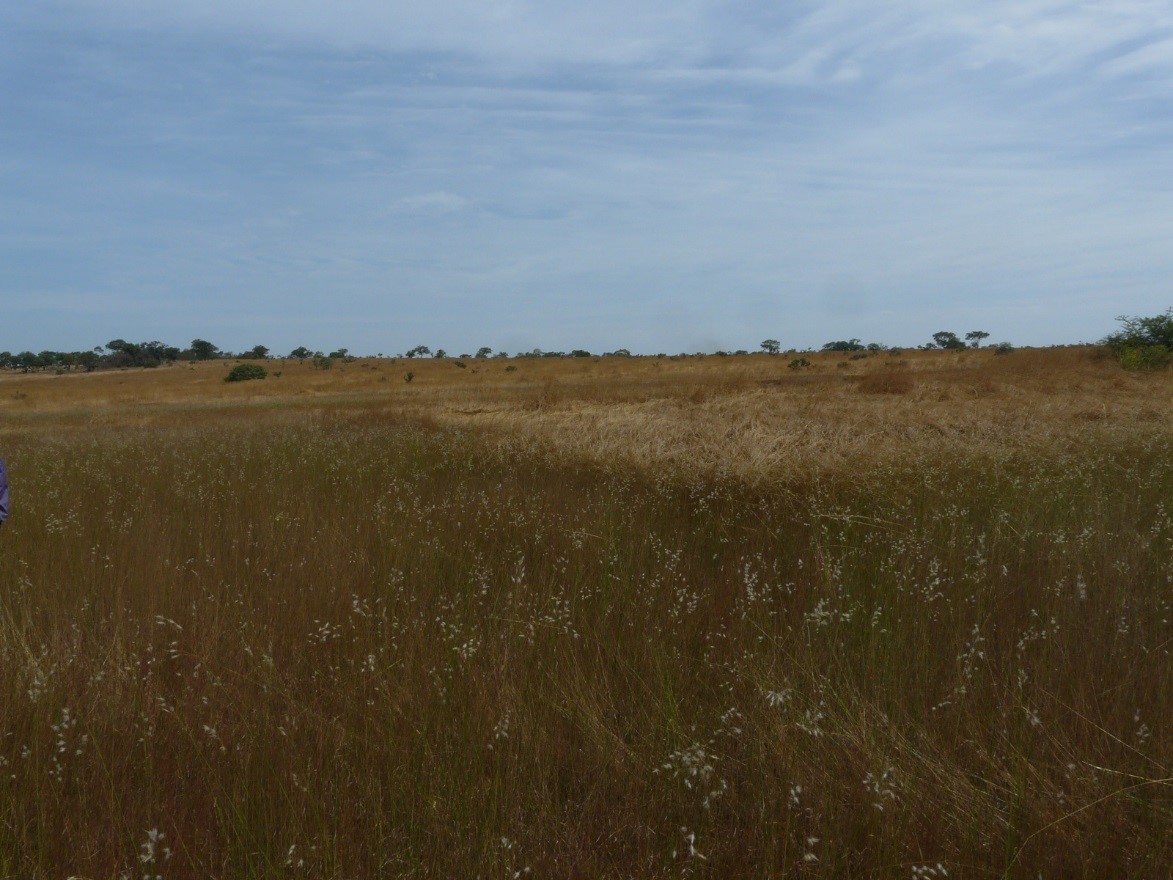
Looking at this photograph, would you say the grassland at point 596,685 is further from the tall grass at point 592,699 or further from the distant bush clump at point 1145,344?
the distant bush clump at point 1145,344

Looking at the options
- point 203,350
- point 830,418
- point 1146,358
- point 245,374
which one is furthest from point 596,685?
point 203,350

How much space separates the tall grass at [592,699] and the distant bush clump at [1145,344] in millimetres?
17983

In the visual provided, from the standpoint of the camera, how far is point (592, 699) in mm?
2906

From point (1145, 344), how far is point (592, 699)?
24423mm

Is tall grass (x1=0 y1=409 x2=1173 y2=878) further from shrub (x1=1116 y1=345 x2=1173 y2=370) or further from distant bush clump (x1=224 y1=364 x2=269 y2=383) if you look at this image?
distant bush clump (x1=224 y1=364 x2=269 y2=383)

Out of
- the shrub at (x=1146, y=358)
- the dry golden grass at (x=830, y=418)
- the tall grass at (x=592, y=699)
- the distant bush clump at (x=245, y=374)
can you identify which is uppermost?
the distant bush clump at (x=245, y=374)

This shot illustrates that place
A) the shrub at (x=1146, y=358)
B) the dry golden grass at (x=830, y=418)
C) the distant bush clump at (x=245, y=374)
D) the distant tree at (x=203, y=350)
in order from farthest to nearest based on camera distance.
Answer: the distant tree at (x=203, y=350) < the distant bush clump at (x=245, y=374) < the shrub at (x=1146, y=358) < the dry golden grass at (x=830, y=418)

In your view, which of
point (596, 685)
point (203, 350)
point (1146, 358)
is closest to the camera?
point (596, 685)

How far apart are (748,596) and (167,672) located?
2.80 metres

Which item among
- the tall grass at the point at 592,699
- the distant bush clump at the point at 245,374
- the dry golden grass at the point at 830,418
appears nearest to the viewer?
the tall grass at the point at 592,699

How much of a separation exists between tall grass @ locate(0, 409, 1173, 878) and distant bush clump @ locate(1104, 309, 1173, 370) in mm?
17983

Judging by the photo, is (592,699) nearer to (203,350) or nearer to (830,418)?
(830,418)

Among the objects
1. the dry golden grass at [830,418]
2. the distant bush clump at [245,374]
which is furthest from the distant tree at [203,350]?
the dry golden grass at [830,418]

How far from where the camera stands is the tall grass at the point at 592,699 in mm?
2166
